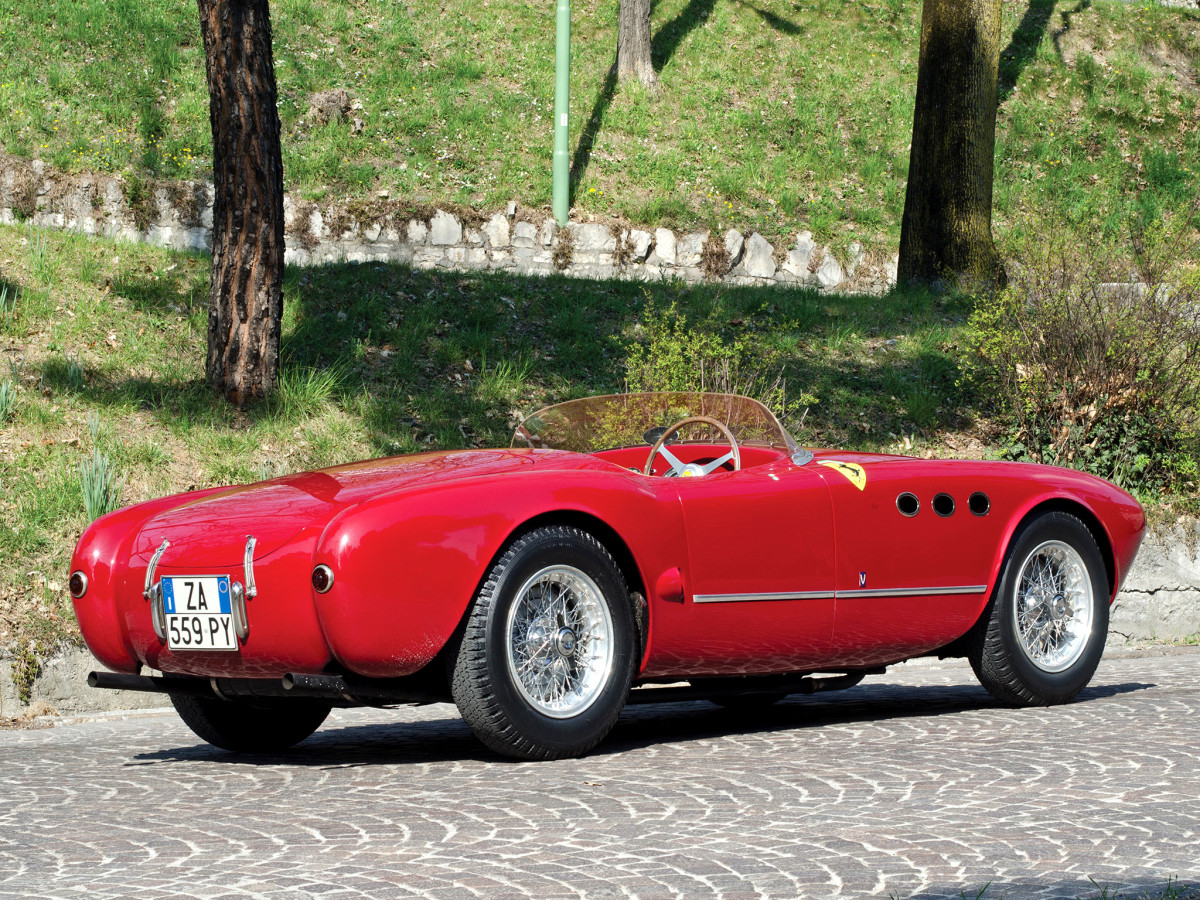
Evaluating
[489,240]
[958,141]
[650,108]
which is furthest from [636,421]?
[650,108]

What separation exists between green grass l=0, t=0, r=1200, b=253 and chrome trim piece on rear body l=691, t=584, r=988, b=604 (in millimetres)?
11124

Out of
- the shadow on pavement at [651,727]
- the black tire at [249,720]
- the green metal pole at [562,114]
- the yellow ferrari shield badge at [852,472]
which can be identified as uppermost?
the green metal pole at [562,114]

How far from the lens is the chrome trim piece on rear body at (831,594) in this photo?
4.93 m

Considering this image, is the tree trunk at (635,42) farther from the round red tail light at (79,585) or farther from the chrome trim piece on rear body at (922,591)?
the round red tail light at (79,585)

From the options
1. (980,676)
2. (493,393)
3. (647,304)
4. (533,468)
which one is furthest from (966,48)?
(533,468)

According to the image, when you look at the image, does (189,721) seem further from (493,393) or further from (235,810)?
(493,393)

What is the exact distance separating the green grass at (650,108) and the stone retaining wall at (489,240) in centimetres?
41

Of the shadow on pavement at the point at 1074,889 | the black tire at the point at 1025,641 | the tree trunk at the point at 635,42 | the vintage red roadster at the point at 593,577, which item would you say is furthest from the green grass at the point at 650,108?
the shadow on pavement at the point at 1074,889

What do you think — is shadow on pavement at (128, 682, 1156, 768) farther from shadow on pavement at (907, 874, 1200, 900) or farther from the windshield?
shadow on pavement at (907, 874, 1200, 900)

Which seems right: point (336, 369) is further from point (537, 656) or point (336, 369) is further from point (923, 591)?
point (537, 656)

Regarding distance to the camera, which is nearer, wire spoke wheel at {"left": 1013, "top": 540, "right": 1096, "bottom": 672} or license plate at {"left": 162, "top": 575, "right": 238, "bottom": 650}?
license plate at {"left": 162, "top": 575, "right": 238, "bottom": 650}

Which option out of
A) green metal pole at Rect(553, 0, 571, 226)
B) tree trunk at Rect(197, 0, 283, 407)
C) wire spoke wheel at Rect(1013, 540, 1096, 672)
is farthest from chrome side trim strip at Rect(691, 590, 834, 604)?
green metal pole at Rect(553, 0, 571, 226)

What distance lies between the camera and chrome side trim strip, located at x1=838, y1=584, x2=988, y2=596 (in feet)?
17.3

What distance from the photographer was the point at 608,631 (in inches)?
181
